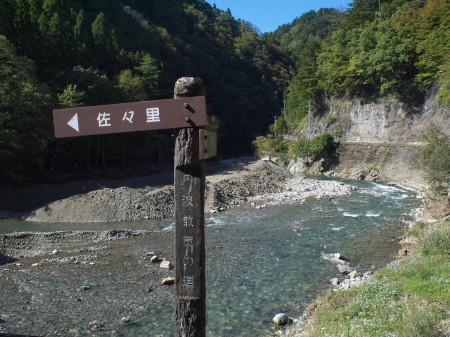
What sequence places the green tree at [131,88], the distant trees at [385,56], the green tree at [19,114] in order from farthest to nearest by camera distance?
the green tree at [131,88] → the distant trees at [385,56] → the green tree at [19,114]

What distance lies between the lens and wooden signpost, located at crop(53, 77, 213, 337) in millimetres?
3512

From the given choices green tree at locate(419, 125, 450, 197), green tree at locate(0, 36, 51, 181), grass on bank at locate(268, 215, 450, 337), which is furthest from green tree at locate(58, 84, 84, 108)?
grass on bank at locate(268, 215, 450, 337)

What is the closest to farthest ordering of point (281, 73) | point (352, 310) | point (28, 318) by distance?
point (352, 310), point (28, 318), point (281, 73)

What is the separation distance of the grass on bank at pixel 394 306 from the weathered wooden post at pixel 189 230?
3.03 meters

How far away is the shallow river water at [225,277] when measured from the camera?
7.86 meters

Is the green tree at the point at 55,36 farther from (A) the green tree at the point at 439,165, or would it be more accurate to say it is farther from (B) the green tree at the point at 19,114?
(A) the green tree at the point at 439,165

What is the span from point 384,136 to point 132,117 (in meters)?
38.2

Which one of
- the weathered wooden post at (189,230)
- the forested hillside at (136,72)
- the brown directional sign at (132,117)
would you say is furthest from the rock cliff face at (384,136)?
the brown directional sign at (132,117)

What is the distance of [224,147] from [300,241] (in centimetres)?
4737

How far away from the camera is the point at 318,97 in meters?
50.2

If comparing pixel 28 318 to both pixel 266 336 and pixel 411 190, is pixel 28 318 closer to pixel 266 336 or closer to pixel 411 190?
pixel 266 336

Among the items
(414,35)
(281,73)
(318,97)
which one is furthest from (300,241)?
(281,73)

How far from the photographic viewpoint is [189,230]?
11.7 feet

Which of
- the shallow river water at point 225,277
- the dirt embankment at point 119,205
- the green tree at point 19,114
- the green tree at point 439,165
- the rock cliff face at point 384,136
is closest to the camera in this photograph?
the shallow river water at point 225,277
